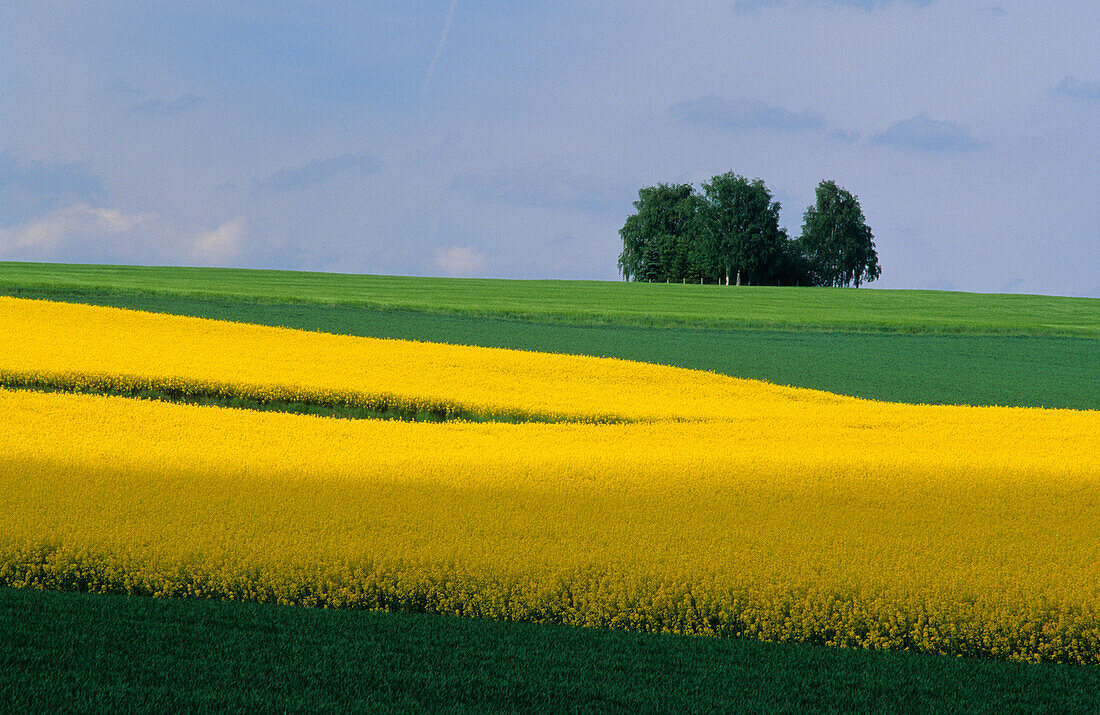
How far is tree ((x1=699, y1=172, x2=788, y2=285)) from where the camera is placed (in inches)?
3022

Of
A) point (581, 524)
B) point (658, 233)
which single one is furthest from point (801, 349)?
point (658, 233)

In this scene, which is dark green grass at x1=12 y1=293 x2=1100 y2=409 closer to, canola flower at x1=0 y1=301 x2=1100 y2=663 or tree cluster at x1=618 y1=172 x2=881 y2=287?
canola flower at x1=0 y1=301 x2=1100 y2=663

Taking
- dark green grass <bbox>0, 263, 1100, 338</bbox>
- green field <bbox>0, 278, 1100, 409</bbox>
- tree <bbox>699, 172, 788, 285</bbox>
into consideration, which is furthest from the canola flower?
tree <bbox>699, 172, 788, 285</bbox>

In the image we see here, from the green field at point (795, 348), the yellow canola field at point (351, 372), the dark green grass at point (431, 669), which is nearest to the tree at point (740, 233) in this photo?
the green field at point (795, 348)

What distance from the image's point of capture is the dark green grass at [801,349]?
877 inches

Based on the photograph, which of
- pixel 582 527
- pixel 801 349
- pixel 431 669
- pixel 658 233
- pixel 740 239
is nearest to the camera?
pixel 431 669

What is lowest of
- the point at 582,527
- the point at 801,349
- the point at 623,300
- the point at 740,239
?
the point at 582,527

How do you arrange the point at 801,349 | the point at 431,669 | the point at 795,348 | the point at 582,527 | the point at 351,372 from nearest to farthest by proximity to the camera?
the point at 431,669, the point at 582,527, the point at 351,372, the point at 801,349, the point at 795,348

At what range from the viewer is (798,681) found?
6176 millimetres

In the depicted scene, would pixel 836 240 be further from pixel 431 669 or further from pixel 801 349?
pixel 431 669

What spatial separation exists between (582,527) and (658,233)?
76.6 meters

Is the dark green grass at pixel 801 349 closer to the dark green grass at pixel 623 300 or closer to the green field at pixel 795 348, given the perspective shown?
the green field at pixel 795 348

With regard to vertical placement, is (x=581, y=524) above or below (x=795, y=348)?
below

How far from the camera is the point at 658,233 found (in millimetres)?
83812
